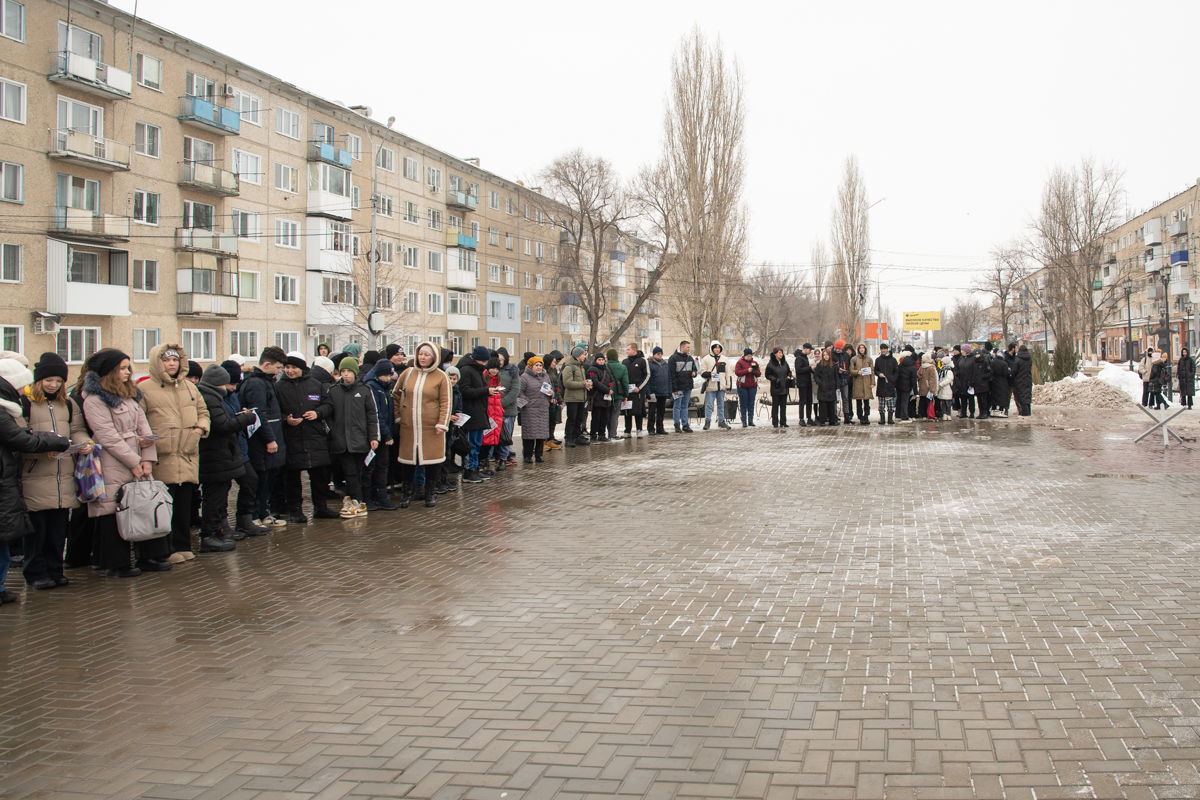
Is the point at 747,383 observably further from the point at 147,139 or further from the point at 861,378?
the point at 147,139

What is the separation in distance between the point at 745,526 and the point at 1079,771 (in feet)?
18.1

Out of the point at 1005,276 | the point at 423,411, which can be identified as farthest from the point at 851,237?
the point at 423,411

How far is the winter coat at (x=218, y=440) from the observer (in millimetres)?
8516

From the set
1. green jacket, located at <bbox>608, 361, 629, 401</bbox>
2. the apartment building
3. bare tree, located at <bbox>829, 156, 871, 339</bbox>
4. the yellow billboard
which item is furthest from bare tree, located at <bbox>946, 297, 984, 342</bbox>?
green jacket, located at <bbox>608, 361, 629, 401</bbox>

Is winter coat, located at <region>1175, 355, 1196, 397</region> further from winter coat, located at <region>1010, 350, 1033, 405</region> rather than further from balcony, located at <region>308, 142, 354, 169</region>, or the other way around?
balcony, located at <region>308, 142, 354, 169</region>

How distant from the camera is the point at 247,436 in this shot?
928 centimetres

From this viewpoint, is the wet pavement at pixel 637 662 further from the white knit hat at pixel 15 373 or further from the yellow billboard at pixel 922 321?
the yellow billboard at pixel 922 321

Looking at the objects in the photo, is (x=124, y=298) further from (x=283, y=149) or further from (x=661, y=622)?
(x=661, y=622)

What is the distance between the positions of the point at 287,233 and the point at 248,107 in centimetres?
626

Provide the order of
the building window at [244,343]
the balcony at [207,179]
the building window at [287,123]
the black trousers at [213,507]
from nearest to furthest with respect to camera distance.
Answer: the black trousers at [213,507]
the balcony at [207,179]
the building window at [244,343]
the building window at [287,123]

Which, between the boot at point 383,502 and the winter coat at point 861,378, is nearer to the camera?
the boot at point 383,502

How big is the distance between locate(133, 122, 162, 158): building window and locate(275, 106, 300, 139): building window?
7534 mm

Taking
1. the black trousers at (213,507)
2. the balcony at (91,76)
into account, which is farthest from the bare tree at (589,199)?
the black trousers at (213,507)

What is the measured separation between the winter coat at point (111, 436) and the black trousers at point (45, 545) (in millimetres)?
246
